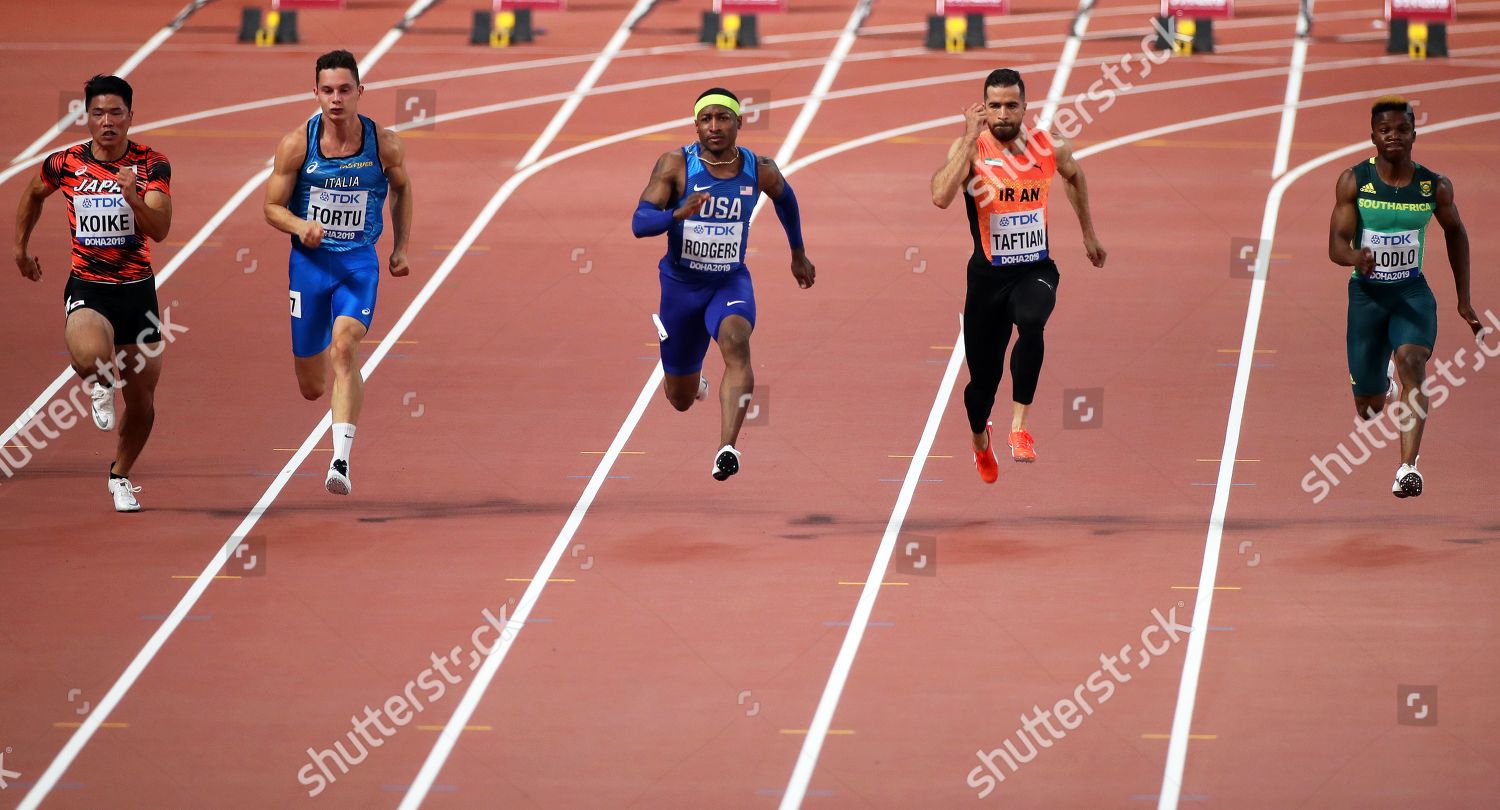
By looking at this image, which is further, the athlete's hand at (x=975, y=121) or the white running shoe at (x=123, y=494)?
the white running shoe at (x=123, y=494)

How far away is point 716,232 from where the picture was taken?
37.6 feet

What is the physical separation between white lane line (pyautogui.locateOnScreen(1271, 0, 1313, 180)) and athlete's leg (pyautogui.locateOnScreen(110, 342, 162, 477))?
11496 mm

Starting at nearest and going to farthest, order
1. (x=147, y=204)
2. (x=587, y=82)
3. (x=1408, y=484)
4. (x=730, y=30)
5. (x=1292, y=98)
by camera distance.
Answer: (x=1408, y=484) → (x=147, y=204) → (x=1292, y=98) → (x=587, y=82) → (x=730, y=30)

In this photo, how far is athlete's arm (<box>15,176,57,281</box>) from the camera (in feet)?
37.8

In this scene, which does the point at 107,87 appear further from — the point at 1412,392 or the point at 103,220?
the point at 1412,392

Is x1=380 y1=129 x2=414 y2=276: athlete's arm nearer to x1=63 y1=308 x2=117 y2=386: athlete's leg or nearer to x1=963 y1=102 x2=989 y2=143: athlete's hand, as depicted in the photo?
x1=63 y1=308 x2=117 y2=386: athlete's leg

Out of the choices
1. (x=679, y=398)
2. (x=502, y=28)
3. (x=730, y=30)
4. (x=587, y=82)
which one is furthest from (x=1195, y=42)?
(x=679, y=398)

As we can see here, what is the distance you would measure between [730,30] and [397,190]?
13.1 metres

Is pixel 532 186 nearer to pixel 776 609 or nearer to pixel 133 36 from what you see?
pixel 133 36

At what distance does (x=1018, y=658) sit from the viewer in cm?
1003

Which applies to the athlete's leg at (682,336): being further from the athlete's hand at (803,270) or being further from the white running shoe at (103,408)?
the white running shoe at (103,408)

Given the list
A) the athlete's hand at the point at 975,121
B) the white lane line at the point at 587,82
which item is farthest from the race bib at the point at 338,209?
the white lane line at the point at 587,82

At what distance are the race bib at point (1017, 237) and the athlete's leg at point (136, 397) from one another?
4.45 m

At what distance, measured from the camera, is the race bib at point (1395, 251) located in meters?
11.4
